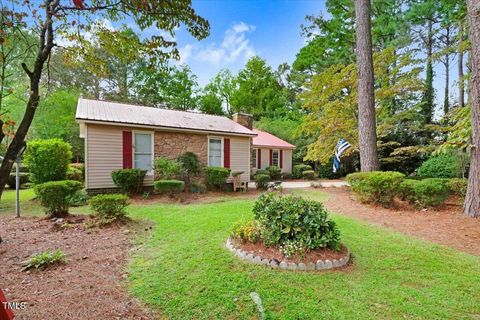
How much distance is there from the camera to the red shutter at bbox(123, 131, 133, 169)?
31.5 ft

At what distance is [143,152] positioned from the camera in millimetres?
10141

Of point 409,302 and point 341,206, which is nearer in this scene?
point 409,302

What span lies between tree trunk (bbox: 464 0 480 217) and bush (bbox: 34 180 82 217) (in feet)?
32.1

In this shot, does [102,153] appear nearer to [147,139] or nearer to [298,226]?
[147,139]

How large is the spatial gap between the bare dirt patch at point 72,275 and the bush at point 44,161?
381cm

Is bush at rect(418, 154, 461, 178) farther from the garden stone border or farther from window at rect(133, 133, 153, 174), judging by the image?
window at rect(133, 133, 153, 174)

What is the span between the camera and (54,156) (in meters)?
8.88

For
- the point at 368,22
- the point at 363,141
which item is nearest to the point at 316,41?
the point at 368,22

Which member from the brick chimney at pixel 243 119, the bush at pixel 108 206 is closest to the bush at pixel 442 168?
the brick chimney at pixel 243 119

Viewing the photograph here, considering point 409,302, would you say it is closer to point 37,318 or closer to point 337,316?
point 337,316

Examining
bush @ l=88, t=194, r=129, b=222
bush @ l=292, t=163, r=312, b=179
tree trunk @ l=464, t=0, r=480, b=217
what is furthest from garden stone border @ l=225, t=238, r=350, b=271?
bush @ l=292, t=163, r=312, b=179

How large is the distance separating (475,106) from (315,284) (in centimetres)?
604

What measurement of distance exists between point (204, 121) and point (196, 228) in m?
8.13

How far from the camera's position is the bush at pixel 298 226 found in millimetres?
3645
